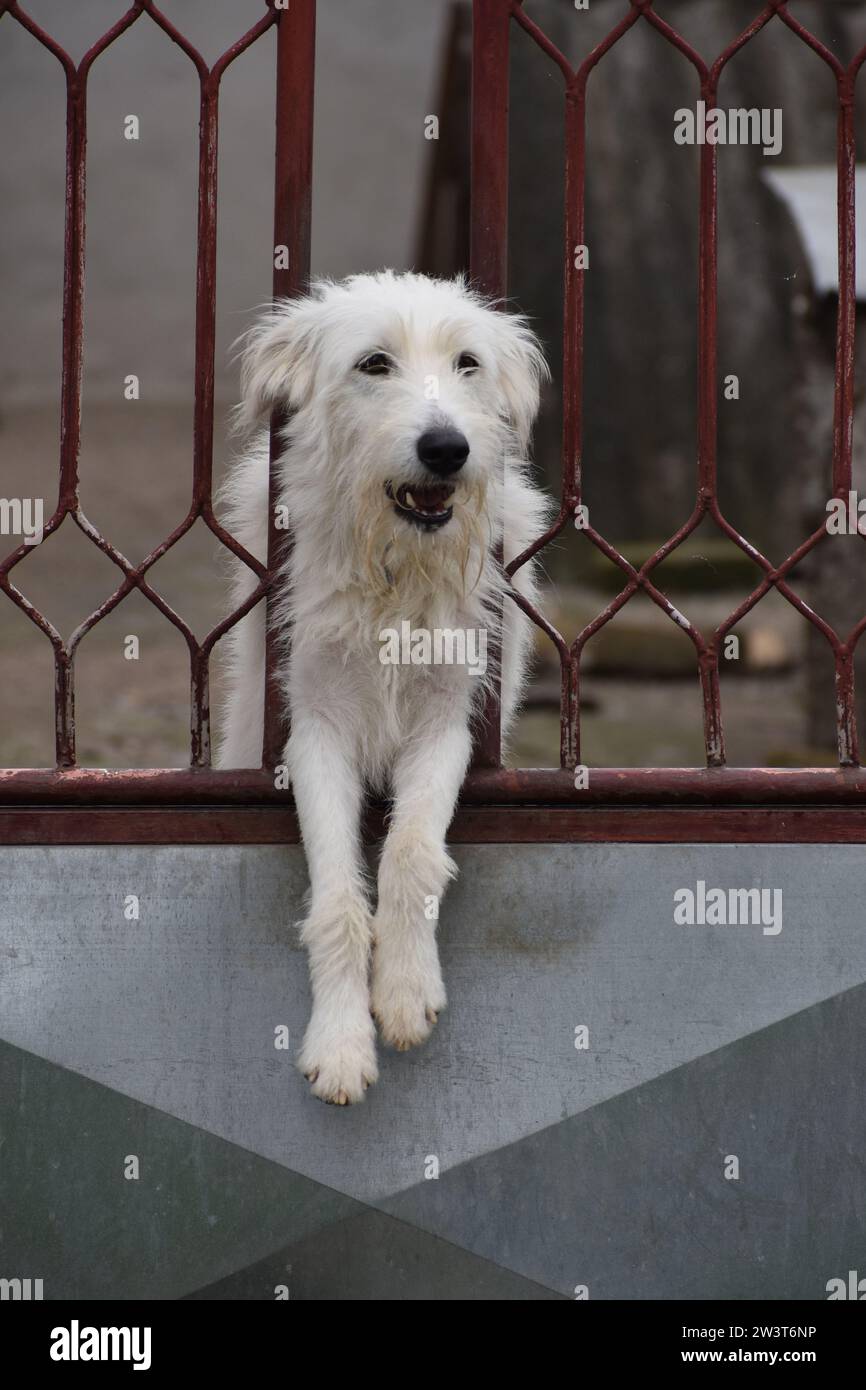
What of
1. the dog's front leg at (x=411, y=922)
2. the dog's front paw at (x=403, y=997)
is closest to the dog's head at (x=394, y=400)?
the dog's front leg at (x=411, y=922)

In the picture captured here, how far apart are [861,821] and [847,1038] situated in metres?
0.51

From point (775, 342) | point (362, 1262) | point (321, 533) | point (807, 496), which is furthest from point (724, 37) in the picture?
point (362, 1262)

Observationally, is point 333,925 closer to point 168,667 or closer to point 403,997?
point 403,997

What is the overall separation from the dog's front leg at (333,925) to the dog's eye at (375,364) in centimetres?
85

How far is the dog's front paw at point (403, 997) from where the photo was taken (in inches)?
130

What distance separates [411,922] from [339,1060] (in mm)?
341

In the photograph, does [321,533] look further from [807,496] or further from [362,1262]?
[807,496]

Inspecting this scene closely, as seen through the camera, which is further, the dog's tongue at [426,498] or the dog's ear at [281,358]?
the dog's ear at [281,358]

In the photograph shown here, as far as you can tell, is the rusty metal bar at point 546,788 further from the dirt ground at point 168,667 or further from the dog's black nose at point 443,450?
the dirt ground at point 168,667

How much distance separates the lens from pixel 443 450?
3.27m

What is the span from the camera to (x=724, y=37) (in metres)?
12.7

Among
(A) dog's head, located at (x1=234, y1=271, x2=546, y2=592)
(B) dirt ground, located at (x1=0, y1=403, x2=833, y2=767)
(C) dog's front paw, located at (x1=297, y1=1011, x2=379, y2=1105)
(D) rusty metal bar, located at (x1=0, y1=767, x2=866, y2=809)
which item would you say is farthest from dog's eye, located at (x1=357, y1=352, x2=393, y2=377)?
(B) dirt ground, located at (x1=0, y1=403, x2=833, y2=767)

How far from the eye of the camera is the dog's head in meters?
3.33

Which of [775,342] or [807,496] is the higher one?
[775,342]
